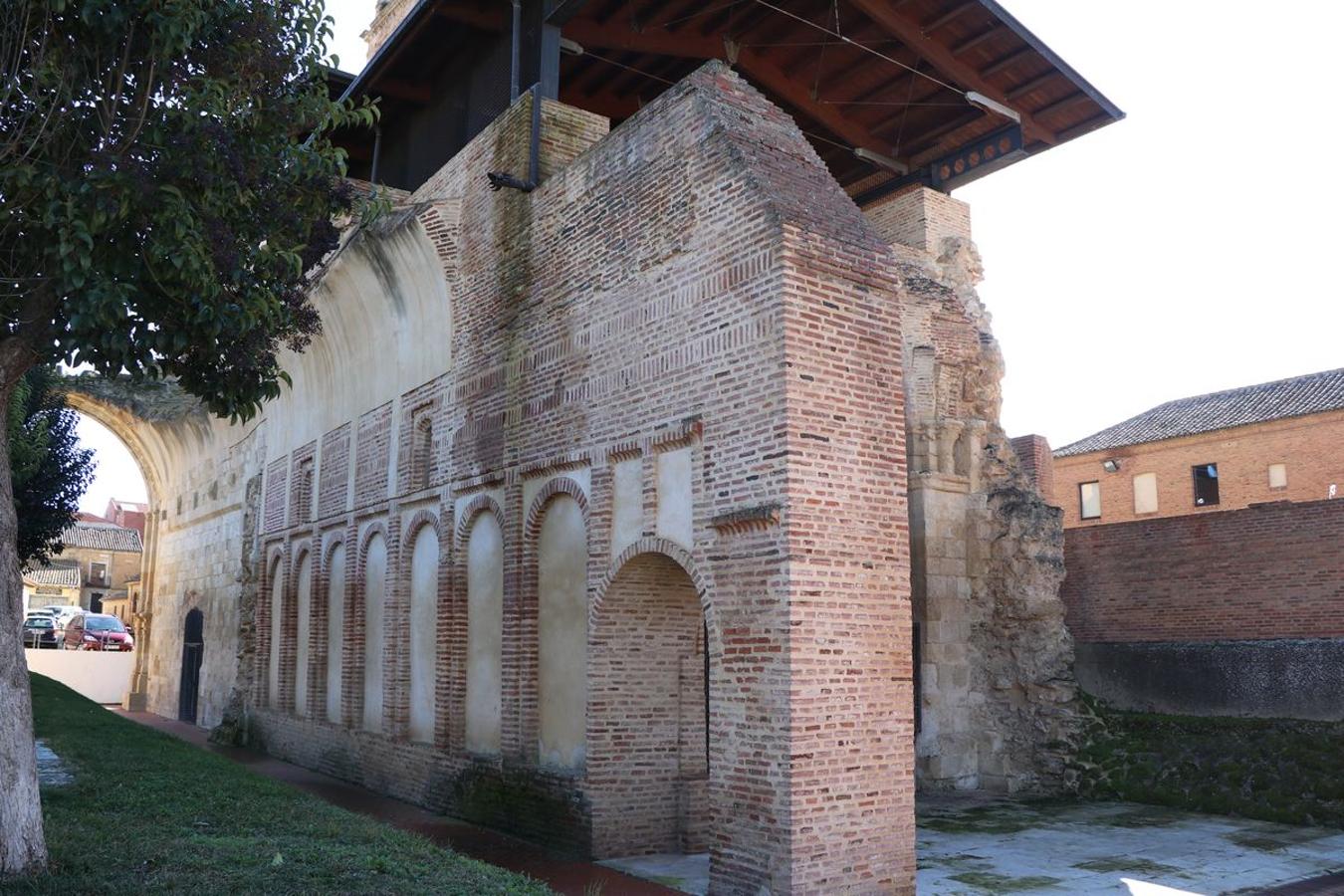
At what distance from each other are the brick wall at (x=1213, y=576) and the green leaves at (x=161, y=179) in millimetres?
13380

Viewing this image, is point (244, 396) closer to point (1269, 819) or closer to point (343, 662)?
point (343, 662)

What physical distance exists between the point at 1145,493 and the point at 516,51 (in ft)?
83.1

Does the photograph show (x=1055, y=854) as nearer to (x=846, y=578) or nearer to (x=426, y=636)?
(x=846, y=578)

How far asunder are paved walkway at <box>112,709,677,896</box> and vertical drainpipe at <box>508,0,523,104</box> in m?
7.58

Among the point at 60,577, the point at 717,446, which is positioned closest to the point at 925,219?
the point at 717,446

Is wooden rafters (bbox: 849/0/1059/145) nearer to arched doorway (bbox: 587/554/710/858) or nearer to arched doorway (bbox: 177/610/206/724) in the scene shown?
arched doorway (bbox: 587/554/710/858)

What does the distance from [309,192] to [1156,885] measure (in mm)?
8296

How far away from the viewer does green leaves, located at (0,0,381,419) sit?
7.05 meters

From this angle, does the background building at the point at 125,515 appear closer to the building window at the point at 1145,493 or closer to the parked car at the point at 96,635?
the parked car at the point at 96,635

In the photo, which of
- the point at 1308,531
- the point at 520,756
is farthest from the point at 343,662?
the point at 1308,531

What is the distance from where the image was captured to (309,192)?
880cm

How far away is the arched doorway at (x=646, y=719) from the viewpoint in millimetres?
9305

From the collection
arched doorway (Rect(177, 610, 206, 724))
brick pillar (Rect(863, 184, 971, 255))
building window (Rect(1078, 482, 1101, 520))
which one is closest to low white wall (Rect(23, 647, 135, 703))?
arched doorway (Rect(177, 610, 206, 724))

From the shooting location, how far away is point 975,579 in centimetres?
1330
